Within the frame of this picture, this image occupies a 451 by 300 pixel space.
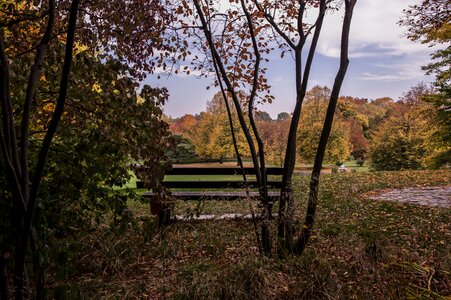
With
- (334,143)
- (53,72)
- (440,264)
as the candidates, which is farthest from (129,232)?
(334,143)

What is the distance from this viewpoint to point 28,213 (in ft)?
7.68

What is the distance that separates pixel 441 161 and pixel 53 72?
1357 centimetres

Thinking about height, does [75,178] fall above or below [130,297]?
above

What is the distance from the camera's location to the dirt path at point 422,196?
8.49 metres

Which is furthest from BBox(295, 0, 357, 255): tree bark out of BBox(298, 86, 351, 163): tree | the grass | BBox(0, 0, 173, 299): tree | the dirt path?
BBox(298, 86, 351, 163): tree

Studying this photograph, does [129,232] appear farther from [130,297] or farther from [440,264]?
[440,264]

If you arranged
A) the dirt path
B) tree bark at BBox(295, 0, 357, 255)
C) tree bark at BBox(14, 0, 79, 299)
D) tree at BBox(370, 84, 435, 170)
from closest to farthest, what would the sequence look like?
tree bark at BBox(14, 0, 79, 299)
tree bark at BBox(295, 0, 357, 255)
the dirt path
tree at BBox(370, 84, 435, 170)

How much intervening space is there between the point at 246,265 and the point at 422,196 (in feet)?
24.9

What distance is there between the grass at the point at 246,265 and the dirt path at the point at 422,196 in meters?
2.42

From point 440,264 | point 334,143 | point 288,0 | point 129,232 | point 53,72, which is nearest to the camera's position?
point 53,72

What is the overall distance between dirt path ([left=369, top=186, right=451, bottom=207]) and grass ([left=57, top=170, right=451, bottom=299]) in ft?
7.94

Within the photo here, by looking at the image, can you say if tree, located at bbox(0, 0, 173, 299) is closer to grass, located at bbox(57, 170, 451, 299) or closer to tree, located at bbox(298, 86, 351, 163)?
grass, located at bbox(57, 170, 451, 299)

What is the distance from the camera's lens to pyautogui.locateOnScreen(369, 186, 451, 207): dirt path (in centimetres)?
849

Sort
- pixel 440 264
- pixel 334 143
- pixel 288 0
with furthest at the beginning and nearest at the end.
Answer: pixel 334 143
pixel 288 0
pixel 440 264
